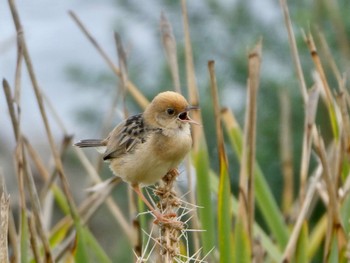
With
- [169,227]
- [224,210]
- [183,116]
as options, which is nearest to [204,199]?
[224,210]

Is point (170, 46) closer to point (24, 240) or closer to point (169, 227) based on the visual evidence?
point (24, 240)

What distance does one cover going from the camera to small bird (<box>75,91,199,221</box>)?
1.97 meters

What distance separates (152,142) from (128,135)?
0.21 ft

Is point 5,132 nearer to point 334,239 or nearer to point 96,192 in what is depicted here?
point 96,192

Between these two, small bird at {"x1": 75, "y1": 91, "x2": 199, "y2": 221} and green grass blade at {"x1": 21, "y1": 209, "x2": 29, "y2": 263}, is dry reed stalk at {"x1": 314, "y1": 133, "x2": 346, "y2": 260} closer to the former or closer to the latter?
small bird at {"x1": 75, "y1": 91, "x2": 199, "y2": 221}

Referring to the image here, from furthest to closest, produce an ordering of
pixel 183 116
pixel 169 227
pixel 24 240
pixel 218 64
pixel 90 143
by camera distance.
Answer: pixel 218 64 → pixel 90 143 → pixel 183 116 → pixel 24 240 → pixel 169 227

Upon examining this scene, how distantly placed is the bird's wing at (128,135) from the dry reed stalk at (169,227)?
48cm

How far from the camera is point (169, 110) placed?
201cm

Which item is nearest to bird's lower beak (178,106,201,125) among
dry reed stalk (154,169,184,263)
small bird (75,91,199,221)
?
small bird (75,91,199,221)

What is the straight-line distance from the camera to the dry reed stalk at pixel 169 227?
130 cm

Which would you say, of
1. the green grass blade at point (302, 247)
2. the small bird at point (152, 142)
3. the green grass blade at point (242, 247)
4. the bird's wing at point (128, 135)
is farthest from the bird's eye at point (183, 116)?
the green grass blade at point (302, 247)

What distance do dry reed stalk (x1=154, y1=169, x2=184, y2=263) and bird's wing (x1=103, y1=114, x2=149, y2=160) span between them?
481 mm

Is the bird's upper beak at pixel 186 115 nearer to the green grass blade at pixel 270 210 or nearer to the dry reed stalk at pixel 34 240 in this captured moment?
the green grass blade at pixel 270 210

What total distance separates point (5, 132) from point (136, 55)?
3.91 ft
